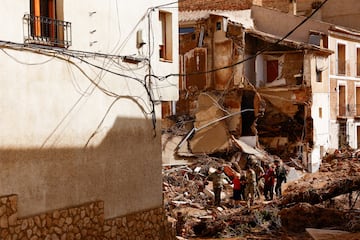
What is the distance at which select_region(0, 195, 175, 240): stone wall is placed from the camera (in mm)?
10070

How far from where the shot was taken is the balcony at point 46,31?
10.7 metres

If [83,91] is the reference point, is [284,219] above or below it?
below

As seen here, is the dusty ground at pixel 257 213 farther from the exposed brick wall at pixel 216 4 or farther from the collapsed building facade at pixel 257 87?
the exposed brick wall at pixel 216 4

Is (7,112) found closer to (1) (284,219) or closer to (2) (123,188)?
(2) (123,188)

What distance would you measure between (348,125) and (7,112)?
32438 millimetres

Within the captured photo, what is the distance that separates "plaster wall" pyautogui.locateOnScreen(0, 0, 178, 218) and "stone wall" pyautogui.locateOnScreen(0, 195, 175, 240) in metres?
0.17

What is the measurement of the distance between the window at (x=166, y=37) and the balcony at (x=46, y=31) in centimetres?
398

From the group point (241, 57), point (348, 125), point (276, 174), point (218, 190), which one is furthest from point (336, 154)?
point (218, 190)

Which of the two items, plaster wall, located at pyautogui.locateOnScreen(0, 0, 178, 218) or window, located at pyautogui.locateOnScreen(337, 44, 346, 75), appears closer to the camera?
plaster wall, located at pyautogui.locateOnScreen(0, 0, 178, 218)

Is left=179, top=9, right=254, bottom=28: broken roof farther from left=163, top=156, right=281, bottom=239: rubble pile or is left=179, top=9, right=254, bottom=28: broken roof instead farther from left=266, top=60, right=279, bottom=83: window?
left=163, top=156, right=281, bottom=239: rubble pile

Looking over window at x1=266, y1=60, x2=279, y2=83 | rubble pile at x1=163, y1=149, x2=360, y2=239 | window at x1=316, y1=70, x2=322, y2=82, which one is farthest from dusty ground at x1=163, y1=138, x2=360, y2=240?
window at x1=316, y1=70, x2=322, y2=82

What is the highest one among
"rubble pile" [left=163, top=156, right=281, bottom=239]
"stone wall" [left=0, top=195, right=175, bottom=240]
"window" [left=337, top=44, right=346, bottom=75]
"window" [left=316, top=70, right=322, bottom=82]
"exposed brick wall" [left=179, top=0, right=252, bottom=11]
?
"exposed brick wall" [left=179, top=0, right=252, bottom=11]

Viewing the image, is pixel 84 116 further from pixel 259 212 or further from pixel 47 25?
pixel 259 212

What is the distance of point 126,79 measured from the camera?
1331 centimetres
